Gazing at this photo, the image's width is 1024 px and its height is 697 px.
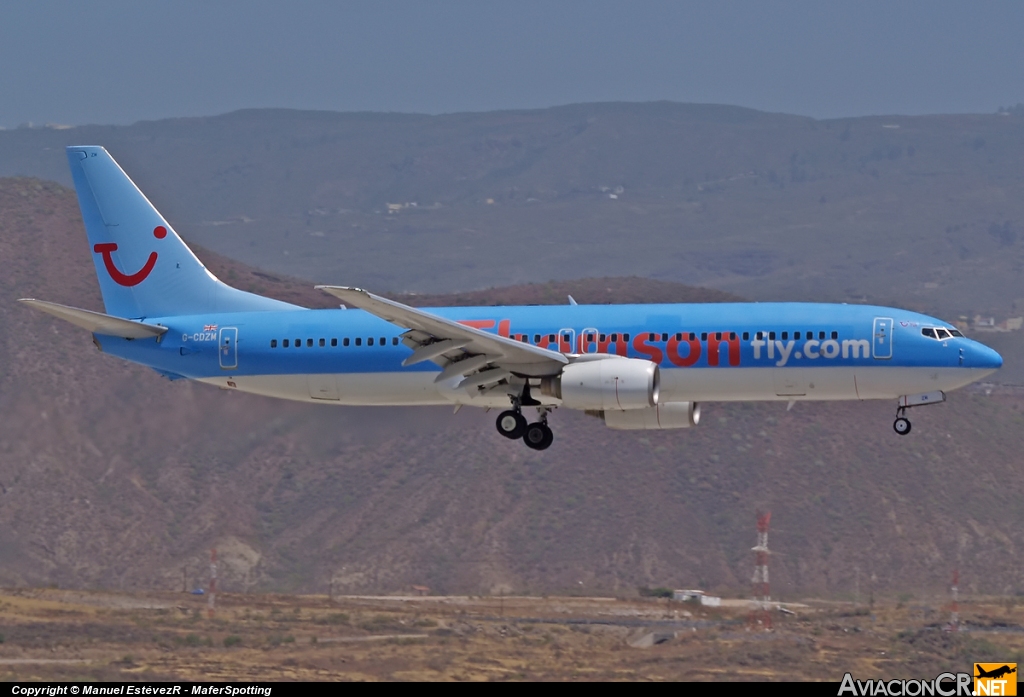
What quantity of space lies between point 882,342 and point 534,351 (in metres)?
10.5

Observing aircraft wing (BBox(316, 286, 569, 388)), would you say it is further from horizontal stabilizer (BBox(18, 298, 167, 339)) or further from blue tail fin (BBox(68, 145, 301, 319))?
horizontal stabilizer (BBox(18, 298, 167, 339))

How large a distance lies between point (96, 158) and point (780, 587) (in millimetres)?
39820

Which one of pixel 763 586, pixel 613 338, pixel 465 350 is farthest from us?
pixel 763 586

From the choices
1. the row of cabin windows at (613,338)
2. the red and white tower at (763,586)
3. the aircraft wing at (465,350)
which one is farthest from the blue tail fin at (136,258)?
the red and white tower at (763,586)

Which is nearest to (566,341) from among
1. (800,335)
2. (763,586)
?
(800,335)

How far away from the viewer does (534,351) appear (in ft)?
158

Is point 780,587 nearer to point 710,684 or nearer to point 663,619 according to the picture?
point 663,619

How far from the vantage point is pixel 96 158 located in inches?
2260

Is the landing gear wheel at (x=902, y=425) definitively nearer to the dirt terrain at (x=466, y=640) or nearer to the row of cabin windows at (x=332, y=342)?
the dirt terrain at (x=466, y=640)

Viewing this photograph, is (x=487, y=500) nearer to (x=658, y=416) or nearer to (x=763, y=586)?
(x=763, y=586)

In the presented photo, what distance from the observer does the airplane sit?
48.2m

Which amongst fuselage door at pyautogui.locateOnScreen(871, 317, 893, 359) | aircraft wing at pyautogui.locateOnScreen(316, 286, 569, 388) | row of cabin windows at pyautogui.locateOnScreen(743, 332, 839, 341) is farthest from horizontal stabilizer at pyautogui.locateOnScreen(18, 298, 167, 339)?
fuselage door at pyautogui.locateOnScreen(871, 317, 893, 359)

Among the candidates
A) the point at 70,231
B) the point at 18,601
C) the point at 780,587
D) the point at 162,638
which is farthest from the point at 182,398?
the point at 70,231

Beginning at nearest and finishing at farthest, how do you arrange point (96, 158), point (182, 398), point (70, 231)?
1. point (96, 158)
2. point (182, 398)
3. point (70, 231)
